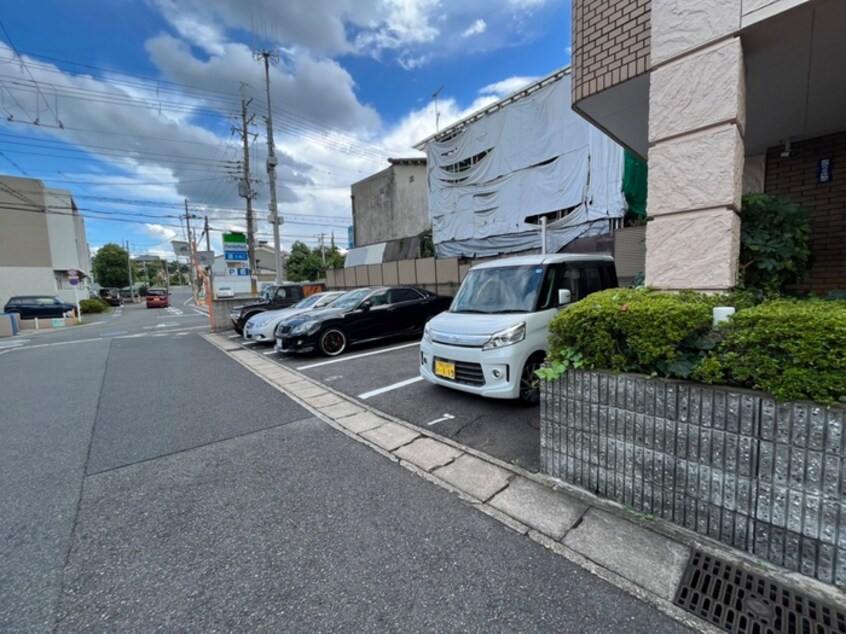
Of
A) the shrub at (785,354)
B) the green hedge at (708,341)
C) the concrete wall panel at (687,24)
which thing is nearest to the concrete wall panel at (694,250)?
the green hedge at (708,341)

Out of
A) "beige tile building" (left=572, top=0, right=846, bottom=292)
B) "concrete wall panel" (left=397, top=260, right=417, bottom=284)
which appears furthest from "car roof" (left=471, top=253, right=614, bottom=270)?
"concrete wall panel" (left=397, top=260, right=417, bottom=284)

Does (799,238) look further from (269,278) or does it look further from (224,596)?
(269,278)

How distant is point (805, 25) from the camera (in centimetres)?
251

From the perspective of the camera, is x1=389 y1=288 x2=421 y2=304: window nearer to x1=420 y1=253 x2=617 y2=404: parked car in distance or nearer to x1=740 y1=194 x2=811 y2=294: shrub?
x1=420 y1=253 x2=617 y2=404: parked car in distance

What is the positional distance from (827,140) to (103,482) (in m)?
8.34

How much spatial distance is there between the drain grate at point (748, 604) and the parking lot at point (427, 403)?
119cm

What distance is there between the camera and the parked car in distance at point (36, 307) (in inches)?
737

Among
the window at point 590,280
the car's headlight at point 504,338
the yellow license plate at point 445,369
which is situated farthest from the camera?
the window at point 590,280

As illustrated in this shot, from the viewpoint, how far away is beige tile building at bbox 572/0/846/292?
2.52m

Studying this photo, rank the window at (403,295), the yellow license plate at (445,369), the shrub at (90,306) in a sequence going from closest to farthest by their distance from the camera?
the yellow license plate at (445,369)
the window at (403,295)
the shrub at (90,306)

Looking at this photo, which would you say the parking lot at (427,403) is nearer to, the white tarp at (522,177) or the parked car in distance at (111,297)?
the white tarp at (522,177)

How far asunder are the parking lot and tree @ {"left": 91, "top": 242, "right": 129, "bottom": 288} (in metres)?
49.8

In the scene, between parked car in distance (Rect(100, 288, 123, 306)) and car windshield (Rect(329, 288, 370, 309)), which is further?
parked car in distance (Rect(100, 288, 123, 306))

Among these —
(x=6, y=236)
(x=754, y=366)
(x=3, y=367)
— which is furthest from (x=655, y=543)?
(x=6, y=236)
